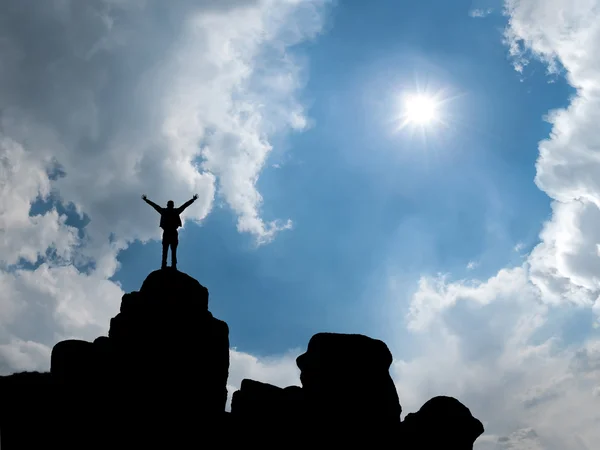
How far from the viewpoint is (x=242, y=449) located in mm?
29844

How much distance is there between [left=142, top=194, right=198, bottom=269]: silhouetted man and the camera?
1281 inches

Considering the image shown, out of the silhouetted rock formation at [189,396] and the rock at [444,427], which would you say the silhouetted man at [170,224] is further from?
the rock at [444,427]

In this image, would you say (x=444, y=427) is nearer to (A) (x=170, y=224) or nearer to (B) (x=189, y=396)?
(B) (x=189, y=396)

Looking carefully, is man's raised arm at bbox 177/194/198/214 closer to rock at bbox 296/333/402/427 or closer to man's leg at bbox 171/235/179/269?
man's leg at bbox 171/235/179/269

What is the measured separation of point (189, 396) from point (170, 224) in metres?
12.6

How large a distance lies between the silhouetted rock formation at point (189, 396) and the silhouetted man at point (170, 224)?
1.51m

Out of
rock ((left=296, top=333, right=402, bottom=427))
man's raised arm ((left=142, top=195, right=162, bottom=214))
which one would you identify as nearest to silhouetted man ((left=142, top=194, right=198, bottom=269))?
man's raised arm ((left=142, top=195, right=162, bottom=214))

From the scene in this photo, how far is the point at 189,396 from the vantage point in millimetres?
28656

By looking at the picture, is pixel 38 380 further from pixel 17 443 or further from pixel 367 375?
pixel 367 375

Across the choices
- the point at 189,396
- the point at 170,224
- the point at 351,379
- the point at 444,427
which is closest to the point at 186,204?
the point at 170,224

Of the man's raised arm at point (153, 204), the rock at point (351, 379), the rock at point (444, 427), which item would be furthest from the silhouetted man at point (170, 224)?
the rock at point (444, 427)

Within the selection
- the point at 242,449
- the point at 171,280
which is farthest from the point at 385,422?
the point at 171,280

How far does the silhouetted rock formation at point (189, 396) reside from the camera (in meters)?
27.1

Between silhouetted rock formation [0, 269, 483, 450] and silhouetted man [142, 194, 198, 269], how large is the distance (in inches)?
59.3
